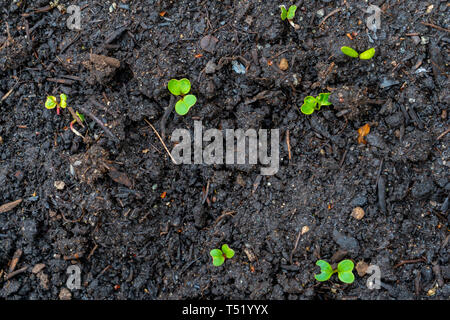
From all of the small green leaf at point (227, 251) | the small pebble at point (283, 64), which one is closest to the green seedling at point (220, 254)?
the small green leaf at point (227, 251)

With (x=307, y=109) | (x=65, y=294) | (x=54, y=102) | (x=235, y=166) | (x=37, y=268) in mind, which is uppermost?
(x=54, y=102)

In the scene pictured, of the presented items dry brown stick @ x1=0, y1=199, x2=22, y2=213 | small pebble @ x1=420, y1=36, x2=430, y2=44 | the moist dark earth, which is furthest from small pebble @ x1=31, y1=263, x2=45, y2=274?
small pebble @ x1=420, y1=36, x2=430, y2=44

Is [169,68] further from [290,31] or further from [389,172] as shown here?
[389,172]

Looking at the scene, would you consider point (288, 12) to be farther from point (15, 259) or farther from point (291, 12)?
point (15, 259)

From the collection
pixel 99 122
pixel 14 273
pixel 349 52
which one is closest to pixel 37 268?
pixel 14 273

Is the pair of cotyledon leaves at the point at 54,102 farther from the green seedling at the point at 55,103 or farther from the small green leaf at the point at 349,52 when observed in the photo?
the small green leaf at the point at 349,52

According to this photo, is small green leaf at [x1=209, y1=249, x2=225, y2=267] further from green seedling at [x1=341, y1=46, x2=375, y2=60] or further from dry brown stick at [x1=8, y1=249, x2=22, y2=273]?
green seedling at [x1=341, y1=46, x2=375, y2=60]
